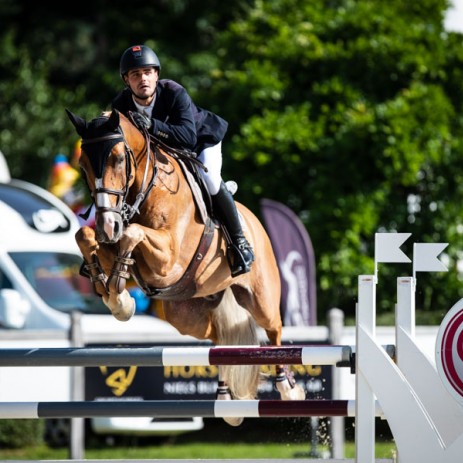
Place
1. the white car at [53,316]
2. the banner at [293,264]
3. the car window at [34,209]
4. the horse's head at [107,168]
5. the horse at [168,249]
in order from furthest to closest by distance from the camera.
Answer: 1. the car window at [34,209]
2. the banner at [293,264]
3. the white car at [53,316]
4. the horse at [168,249]
5. the horse's head at [107,168]

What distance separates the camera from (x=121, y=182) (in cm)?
519

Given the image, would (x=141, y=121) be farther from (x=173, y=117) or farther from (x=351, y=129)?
(x=351, y=129)

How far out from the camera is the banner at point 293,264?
9984 mm

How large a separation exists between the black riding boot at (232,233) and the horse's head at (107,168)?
2.60 feet

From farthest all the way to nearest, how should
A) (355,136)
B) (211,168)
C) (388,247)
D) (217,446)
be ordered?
1. (355,136)
2. (217,446)
3. (211,168)
4. (388,247)

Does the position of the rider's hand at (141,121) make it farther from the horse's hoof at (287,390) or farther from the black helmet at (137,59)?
the horse's hoof at (287,390)

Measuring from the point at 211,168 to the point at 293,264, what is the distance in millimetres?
4291

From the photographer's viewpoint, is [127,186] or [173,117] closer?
[127,186]

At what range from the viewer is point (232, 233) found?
5.96 metres

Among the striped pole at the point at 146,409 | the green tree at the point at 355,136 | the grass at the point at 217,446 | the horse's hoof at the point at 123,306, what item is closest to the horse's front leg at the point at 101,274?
the horse's hoof at the point at 123,306

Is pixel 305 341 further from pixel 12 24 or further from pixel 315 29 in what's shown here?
pixel 12 24

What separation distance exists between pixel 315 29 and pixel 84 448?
17.3ft

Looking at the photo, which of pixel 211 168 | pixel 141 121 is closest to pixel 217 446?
pixel 211 168

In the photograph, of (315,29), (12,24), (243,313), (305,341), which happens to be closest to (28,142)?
(12,24)
